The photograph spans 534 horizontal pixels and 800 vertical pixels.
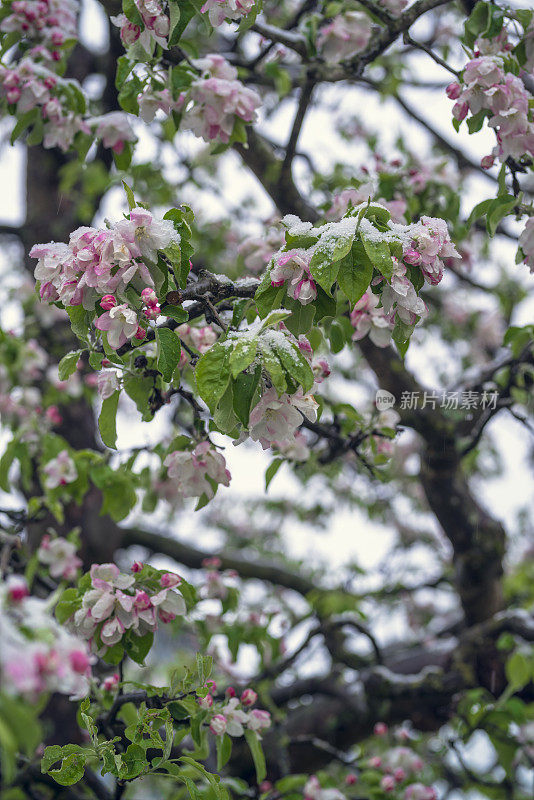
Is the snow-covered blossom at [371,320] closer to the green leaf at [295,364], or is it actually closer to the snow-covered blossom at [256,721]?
the green leaf at [295,364]

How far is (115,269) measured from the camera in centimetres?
122

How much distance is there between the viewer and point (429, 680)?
2754mm

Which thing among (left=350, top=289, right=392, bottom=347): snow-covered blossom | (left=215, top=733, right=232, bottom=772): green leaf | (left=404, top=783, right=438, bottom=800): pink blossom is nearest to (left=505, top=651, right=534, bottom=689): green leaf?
(left=404, top=783, right=438, bottom=800): pink blossom

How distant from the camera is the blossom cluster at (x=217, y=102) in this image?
5.44 feet

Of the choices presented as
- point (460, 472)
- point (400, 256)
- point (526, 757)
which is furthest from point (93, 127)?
point (526, 757)

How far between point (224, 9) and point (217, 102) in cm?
22

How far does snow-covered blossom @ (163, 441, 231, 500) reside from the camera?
1521 mm

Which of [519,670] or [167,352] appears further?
[519,670]

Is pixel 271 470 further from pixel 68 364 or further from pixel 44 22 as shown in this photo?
pixel 44 22

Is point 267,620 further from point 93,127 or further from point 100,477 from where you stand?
point 93,127

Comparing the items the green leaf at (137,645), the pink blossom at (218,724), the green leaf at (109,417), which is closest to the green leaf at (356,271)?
the green leaf at (109,417)

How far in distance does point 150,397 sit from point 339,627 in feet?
4.88

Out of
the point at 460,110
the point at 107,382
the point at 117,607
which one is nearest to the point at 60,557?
the point at 117,607

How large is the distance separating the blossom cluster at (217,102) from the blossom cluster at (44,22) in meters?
0.54
